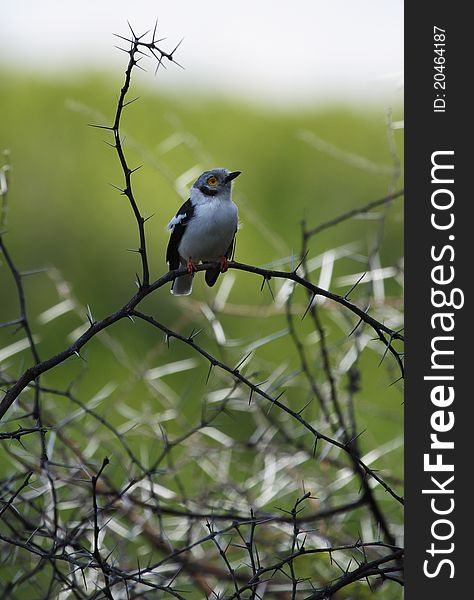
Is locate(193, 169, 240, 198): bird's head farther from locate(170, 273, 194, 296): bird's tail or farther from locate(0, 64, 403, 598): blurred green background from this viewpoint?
locate(0, 64, 403, 598): blurred green background

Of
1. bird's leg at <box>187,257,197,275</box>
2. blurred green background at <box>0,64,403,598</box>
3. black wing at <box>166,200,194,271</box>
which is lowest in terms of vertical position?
bird's leg at <box>187,257,197,275</box>

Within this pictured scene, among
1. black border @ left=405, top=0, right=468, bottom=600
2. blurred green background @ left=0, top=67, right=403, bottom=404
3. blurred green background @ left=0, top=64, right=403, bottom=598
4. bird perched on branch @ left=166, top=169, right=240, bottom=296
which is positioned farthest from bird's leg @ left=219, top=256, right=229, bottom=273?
blurred green background @ left=0, top=67, right=403, bottom=404

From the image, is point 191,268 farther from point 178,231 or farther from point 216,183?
point 216,183

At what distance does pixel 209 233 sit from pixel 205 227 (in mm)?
38

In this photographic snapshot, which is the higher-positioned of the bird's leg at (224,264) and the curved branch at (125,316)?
the bird's leg at (224,264)

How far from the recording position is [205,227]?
4352mm

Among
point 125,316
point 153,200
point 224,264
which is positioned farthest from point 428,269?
point 153,200

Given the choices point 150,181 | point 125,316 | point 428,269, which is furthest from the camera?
point 150,181

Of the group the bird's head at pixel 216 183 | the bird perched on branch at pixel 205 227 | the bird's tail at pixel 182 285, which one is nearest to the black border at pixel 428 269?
the bird perched on branch at pixel 205 227

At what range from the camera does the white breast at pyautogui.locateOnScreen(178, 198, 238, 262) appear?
14.2 ft

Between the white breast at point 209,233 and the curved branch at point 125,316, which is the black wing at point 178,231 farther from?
the curved branch at point 125,316

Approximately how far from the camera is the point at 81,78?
407 inches

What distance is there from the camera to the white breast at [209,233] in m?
4.34

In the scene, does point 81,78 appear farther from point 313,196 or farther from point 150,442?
point 150,442
